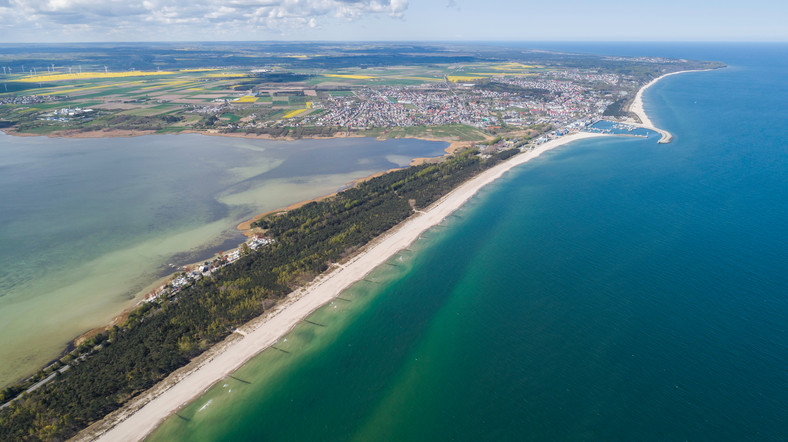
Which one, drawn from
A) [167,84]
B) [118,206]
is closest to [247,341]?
[118,206]

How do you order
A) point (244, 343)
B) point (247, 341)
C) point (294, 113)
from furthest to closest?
point (294, 113)
point (247, 341)
point (244, 343)

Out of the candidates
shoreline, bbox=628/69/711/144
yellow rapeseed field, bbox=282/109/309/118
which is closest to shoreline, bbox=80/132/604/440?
shoreline, bbox=628/69/711/144

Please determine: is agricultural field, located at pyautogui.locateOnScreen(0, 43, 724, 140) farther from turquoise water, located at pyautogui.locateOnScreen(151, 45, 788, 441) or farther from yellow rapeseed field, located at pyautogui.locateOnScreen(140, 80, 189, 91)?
turquoise water, located at pyautogui.locateOnScreen(151, 45, 788, 441)

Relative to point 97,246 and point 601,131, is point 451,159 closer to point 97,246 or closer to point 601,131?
point 601,131

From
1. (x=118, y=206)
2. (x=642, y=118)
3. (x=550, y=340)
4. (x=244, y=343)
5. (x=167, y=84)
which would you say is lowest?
(x=244, y=343)

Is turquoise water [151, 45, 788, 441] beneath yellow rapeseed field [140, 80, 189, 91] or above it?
beneath

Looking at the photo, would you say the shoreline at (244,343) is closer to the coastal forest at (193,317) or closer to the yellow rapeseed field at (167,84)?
the coastal forest at (193,317)

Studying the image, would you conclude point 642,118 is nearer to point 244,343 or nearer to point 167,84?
point 244,343
